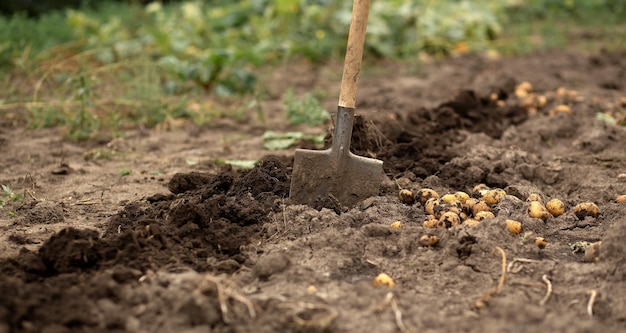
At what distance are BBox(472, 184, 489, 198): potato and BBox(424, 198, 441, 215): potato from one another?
29cm

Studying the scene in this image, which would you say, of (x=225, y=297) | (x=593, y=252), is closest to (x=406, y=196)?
(x=593, y=252)

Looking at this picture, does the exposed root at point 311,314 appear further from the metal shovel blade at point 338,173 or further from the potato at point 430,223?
the metal shovel blade at point 338,173

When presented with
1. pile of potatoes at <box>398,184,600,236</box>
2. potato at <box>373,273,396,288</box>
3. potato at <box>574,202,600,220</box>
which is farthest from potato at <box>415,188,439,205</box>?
potato at <box>373,273,396,288</box>

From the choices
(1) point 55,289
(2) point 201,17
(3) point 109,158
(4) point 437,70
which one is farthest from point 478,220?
(2) point 201,17

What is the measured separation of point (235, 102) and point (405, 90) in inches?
62.0

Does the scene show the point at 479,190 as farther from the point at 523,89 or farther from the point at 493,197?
the point at 523,89

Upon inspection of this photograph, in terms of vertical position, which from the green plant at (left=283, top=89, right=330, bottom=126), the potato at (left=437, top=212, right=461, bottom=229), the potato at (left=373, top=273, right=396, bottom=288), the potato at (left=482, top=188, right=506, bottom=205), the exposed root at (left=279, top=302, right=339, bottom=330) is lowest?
the exposed root at (left=279, top=302, right=339, bottom=330)

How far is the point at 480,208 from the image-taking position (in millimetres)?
3330

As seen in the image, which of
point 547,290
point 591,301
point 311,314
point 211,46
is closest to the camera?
point 311,314

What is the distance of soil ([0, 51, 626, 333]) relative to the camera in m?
2.43

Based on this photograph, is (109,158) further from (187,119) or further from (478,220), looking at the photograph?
(478,220)

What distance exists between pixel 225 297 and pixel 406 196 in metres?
1.35

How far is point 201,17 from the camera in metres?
8.35

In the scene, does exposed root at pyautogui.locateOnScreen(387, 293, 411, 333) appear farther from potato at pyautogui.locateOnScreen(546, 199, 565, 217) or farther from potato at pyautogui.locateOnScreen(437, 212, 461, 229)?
potato at pyautogui.locateOnScreen(546, 199, 565, 217)
